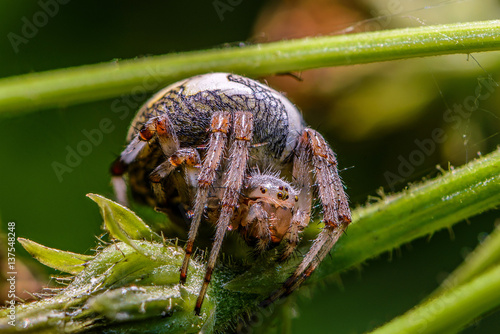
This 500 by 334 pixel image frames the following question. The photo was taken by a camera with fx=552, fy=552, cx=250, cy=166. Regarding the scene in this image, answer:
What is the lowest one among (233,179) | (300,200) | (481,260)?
(481,260)

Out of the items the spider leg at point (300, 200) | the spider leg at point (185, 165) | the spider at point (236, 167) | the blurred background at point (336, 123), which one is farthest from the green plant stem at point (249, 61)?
the blurred background at point (336, 123)

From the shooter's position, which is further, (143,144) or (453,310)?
(143,144)

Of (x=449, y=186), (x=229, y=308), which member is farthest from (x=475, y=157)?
(x=229, y=308)

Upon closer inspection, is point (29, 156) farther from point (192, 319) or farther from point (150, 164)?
point (192, 319)

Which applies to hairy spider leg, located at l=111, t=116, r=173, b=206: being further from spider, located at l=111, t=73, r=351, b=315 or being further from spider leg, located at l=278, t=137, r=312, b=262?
spider leg, located at l=278, t=137, r=312, b=262

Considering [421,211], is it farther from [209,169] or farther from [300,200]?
[209,169]

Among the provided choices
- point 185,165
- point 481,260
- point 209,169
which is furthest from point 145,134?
point 481,260

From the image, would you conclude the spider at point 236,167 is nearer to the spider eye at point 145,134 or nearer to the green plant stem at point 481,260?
the spider eye at point 145,134
